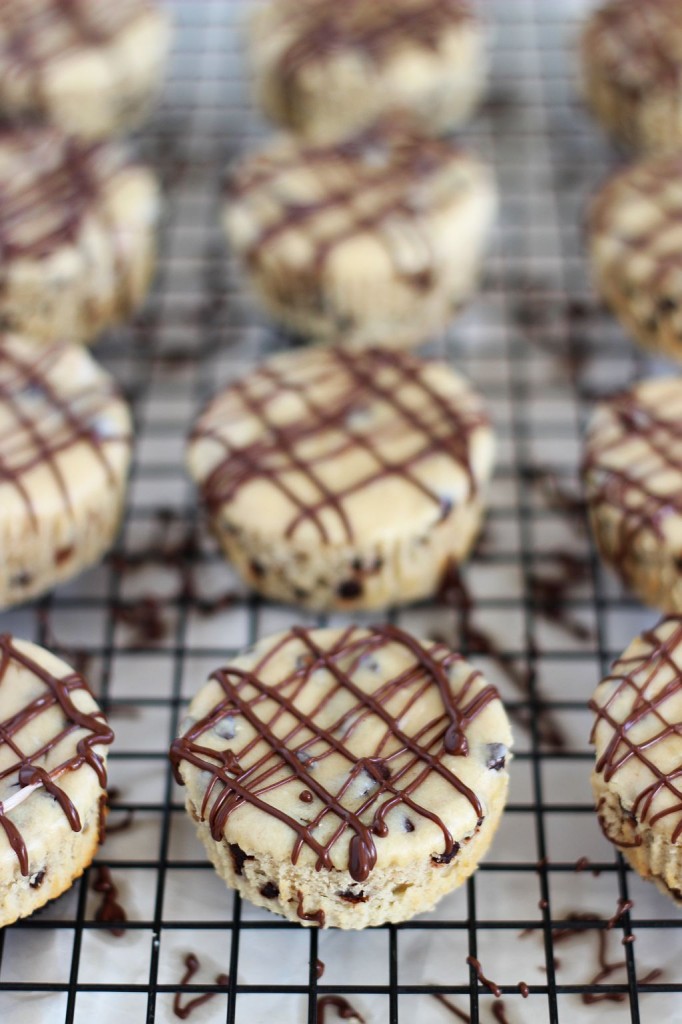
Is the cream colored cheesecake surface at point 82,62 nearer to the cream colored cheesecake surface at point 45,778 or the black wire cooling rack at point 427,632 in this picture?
the black wire cooling rack at point 427,632

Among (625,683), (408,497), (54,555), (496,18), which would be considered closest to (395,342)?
(408,497)

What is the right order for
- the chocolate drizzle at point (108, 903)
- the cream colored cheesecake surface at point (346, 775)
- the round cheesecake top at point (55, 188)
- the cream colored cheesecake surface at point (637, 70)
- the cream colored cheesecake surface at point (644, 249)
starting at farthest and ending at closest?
the cream colored cheesecake surface at point (637, 70), the round cheesecake top at point (55, 188), the cream colored cheesecake surface at point (644, 249), the chocolate drizzle at point (108, 903), the cream colored cheesecake surface at point (346, 775)

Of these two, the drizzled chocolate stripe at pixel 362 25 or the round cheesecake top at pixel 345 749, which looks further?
the drizzled chocolate stripe at pixel 362 25

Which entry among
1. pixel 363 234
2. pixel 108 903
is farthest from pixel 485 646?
Answer: pixel 363 234

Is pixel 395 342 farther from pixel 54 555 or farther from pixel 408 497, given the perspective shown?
pixel 54 555

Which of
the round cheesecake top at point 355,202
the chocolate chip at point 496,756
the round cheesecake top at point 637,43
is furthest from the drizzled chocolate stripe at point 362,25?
the chocolate chip at point 496,756

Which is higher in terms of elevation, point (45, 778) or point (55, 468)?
point (55, 468)

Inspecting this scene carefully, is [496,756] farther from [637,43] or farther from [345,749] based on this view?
[637,43]
